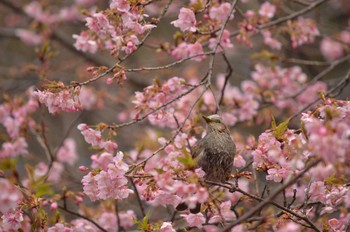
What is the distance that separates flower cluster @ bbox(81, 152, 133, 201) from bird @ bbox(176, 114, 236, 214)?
18.9 inches

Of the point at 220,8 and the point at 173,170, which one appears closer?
the point at 173,170

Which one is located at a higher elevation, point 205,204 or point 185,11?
point 185,11

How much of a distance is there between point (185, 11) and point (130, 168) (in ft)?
3.27

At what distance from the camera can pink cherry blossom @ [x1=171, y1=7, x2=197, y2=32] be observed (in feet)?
9.91

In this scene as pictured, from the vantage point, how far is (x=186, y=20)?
3.06 m

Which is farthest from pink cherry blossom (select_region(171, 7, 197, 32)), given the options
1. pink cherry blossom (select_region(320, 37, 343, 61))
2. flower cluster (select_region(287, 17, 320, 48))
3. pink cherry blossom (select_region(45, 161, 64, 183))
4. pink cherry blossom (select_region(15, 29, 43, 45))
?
pink cherry blossom (select_region(15, 29, 43, 45))

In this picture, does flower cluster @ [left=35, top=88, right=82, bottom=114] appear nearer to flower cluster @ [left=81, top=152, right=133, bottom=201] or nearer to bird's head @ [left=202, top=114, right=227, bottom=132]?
flower cluster @ [left=81, top=152, right=133, bottom=201]

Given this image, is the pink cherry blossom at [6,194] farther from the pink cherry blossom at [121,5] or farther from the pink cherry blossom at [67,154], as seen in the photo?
the pink cherry blossom at [67,154]

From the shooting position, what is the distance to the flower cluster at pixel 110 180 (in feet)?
8.21

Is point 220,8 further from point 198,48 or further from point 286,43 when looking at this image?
point 286,43

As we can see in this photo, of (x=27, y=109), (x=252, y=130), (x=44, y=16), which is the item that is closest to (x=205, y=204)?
(x=27, y=109)

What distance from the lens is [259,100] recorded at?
15.2 ft

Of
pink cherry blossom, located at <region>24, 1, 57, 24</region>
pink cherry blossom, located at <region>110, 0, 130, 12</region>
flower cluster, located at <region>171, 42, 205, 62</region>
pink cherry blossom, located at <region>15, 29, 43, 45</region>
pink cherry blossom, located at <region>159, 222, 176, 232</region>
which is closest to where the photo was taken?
pink cherry blossom, located at <region>159, 222, 176, 232</region>

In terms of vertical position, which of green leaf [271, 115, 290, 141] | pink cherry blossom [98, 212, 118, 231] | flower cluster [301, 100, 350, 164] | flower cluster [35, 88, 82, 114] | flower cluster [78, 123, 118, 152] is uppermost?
flower cluster [35, 88, 82, 114]
